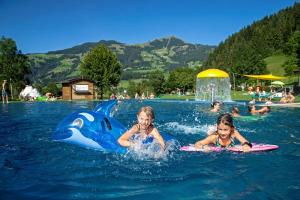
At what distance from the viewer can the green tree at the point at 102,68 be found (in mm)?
55812

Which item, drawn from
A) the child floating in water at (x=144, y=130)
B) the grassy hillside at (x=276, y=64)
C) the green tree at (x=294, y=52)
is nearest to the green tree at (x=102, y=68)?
the green tree at (x=294, y=52)

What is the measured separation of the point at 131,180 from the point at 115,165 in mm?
1055

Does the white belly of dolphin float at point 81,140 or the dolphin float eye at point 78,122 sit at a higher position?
the dolphin float eye at point 78,122

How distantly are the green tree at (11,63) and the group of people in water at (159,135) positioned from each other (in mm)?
50260

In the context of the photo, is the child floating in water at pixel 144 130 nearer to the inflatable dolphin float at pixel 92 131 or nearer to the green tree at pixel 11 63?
the inflatable dolphin float at pixel 92 131

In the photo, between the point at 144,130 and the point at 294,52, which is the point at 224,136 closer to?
the point at 144,130

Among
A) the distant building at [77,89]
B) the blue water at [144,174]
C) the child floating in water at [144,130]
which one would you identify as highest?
the distant building at [77,89]

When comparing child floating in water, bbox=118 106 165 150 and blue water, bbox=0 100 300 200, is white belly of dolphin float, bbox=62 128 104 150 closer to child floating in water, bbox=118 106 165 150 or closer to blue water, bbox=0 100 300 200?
blue water, bbox=0 100 300 200

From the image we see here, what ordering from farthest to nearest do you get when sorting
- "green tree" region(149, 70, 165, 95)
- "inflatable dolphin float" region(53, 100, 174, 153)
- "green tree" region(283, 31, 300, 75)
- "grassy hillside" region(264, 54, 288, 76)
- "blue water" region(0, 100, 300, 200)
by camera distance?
1. "grassy hillside" region(264, 54, 288, 76)
2. "green tree" region(149, 70, 165, 95)
3. "green tree" region(283, 31, 300, 75)
4. "inflatable dolphin float" region(53, 100, 174, 153)
5. "blue water" region(0, 100, 300, 200)

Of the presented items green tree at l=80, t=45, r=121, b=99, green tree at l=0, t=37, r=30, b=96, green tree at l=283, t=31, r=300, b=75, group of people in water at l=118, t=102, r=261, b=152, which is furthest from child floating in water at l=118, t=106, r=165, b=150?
green tree at l=0, t=37, r=30, b=96

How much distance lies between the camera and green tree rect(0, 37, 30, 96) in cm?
5331

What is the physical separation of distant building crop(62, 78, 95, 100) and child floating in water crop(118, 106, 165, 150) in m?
43.4

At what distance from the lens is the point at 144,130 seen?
709 cm

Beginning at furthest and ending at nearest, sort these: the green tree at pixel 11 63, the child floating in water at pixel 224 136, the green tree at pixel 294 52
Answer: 1. the green tree at pixel 11 63
2. the green tree at pixel 294 52
3. the child floating in water at pixel 224 136
